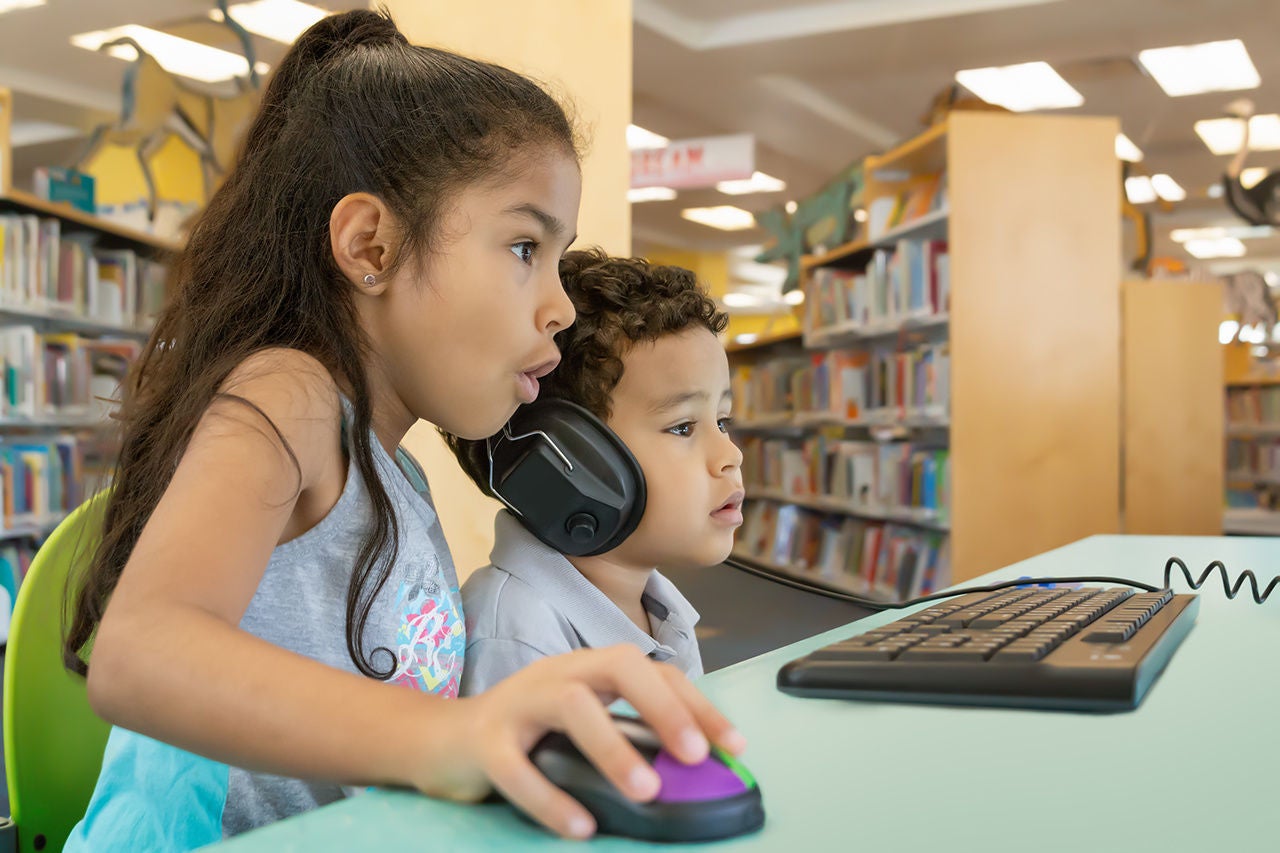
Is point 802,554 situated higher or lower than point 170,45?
lower

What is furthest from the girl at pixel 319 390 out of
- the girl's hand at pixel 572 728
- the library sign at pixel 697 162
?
the library sign at pixel 697 162

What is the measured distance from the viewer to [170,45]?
6074 millimetres

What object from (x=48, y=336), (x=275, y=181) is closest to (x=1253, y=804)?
(x=275, y=181)

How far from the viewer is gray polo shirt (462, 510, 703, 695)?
86 cm

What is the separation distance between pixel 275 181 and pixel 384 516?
29cm

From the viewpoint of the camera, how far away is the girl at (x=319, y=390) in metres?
0.53

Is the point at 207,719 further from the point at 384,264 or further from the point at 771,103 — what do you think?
the point at 771,103

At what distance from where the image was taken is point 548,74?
6.46ft

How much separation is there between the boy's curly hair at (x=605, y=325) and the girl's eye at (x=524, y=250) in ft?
0.79

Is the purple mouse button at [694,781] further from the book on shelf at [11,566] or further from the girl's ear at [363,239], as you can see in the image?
the book on shelf at [11,566]

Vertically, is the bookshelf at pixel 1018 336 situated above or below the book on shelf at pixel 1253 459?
above

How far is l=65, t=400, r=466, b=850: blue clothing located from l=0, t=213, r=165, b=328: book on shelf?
3.22m

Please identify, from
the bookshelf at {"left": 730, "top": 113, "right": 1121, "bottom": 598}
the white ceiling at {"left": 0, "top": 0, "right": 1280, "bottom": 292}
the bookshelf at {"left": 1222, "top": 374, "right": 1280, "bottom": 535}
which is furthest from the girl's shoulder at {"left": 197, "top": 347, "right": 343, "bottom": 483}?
the bookshelf at {"left": 1222, "top": 374, "right": 1280, "bottom": 535}

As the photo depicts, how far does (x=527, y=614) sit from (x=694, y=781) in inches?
22.5
